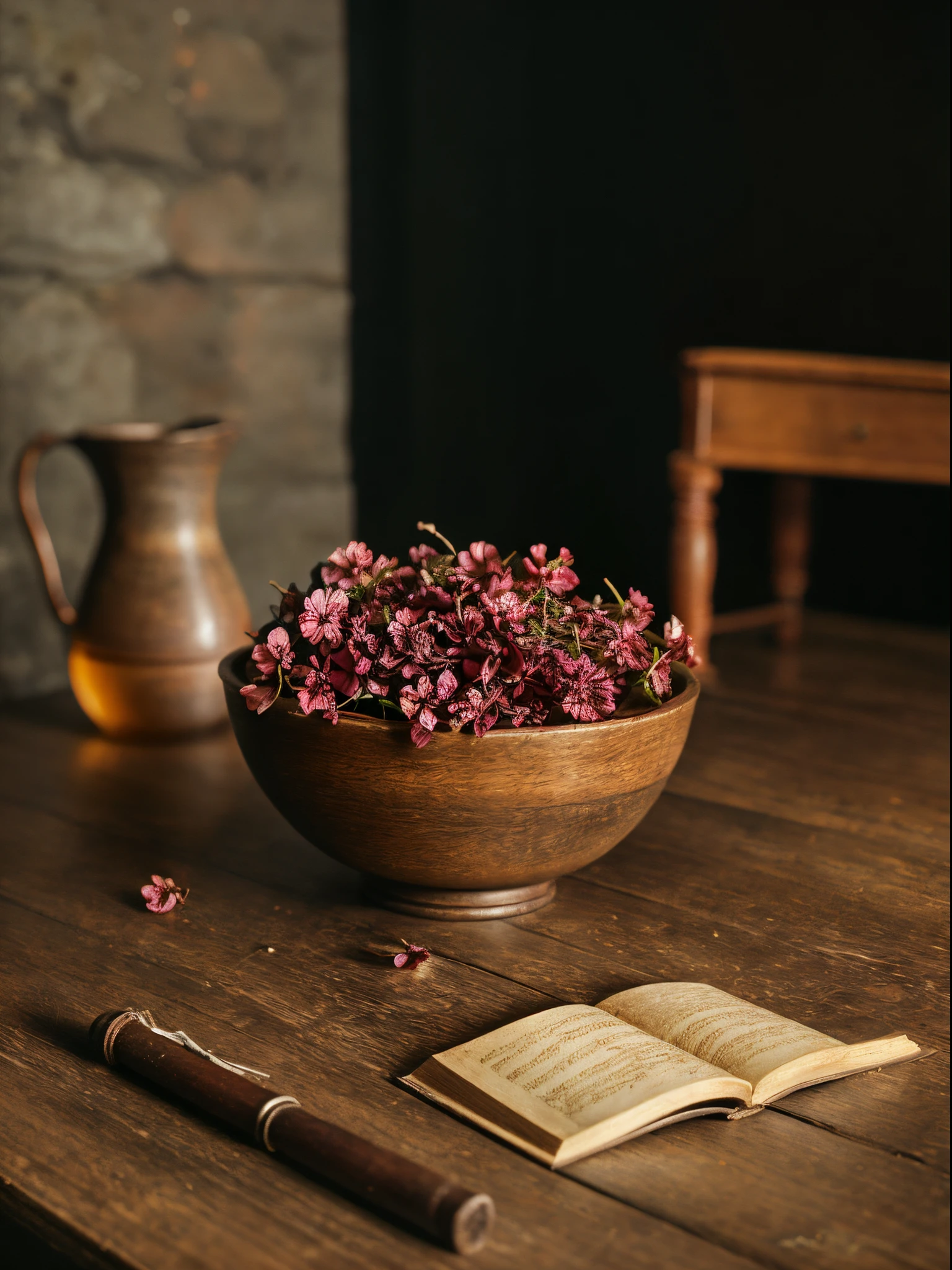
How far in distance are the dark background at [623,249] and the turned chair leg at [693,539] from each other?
0.73m

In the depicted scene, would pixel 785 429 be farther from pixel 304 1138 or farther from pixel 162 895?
pixel 304 1138

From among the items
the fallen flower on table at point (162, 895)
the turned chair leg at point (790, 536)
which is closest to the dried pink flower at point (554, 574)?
the fallen flower on table at point (162, 895)

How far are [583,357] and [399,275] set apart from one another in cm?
63

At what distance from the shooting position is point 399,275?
326 cm

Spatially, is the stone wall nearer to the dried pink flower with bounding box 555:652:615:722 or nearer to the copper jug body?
the copper jug body

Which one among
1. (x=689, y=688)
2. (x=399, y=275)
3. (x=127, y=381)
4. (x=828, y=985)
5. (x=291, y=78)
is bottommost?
(x=828, y=985)

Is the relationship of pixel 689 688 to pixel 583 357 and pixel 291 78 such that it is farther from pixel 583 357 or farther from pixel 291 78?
pixel 583 357

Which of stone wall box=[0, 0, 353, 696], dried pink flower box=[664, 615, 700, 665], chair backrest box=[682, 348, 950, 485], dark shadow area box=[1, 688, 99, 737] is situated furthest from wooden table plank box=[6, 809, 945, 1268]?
chair backrest box=[682, 348, 950, 485]

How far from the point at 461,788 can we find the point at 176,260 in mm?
1325

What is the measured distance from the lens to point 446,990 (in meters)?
0.83

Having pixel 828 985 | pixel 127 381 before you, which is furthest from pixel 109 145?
pixel 828 985

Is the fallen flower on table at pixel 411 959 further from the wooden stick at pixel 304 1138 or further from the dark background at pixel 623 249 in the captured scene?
the dark background at pixel 623 249

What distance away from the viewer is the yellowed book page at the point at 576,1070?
2.17 ft

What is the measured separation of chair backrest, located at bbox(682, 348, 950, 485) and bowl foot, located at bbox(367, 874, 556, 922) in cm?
107
